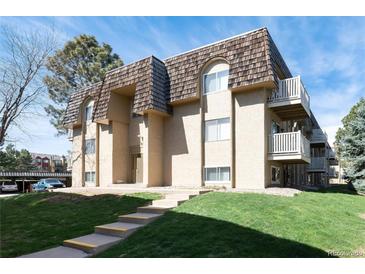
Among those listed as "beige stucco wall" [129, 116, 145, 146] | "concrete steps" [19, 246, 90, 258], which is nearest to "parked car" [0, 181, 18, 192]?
"beige stucco wall" [129, 116, 145, 146]

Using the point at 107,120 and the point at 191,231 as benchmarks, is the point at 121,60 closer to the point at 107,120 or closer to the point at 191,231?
the point at 107,120

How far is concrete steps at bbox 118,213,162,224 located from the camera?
9.73m

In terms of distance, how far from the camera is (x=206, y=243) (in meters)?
6.95

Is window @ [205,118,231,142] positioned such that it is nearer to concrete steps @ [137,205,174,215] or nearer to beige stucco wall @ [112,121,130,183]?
beige stucco wall @ [112,121,130,183]

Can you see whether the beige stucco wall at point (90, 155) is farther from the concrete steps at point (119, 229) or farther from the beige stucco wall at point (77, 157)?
the concrete steps at point (119, 229)

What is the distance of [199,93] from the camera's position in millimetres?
17016

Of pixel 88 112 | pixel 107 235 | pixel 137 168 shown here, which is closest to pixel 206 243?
pixel 107 235

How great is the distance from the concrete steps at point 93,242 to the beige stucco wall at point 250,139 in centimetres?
858

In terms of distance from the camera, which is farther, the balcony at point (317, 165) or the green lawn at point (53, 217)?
the balcony at point (317, 165)

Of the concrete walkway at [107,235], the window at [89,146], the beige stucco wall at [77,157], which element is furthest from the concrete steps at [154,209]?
the beige stucco wall at [77,157]

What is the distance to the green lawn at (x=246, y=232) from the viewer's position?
6617mm

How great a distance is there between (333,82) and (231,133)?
29.6 feet

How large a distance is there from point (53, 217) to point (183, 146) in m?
8.16
